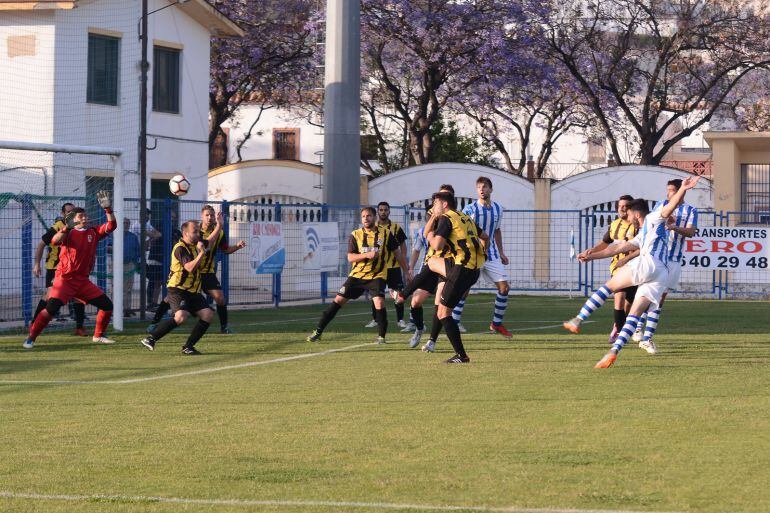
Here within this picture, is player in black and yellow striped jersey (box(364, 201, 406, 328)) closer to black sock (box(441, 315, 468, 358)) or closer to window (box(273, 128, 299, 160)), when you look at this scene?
black sock (box(441, 315, 468, 358))

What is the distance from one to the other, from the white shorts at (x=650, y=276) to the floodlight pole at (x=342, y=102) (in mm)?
16066

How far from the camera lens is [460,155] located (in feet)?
156

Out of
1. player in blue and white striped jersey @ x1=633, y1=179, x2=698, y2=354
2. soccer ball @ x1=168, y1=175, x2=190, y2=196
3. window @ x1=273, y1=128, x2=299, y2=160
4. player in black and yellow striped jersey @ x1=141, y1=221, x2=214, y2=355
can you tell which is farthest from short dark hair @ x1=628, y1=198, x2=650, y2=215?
window @ x1=273, y1=128, x2=299, y2=160

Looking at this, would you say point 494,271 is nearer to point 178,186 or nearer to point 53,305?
point 53,305

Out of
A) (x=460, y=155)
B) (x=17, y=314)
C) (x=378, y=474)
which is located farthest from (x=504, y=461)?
(x=460, y=155)

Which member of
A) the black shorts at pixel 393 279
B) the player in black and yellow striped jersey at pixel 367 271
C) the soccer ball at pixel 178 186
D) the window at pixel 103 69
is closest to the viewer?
the player in black and yellow striped jersey at pixel 367 271

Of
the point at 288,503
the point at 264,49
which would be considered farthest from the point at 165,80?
the point at 288,503

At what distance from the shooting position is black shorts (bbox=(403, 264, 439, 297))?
1509 cm

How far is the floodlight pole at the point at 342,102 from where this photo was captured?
28953mm

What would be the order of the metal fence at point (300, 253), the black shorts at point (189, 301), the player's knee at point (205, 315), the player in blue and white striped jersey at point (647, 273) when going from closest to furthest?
1. the player in blue and white striped jersey at point (647, 273)
2. the player's knee at point (205, 315)
3. the black shorts at point (189, 301)
4. the metal fence at point (300, 253)

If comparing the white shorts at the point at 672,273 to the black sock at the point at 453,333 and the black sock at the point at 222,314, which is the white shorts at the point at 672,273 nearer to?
the black sock at the point at 453,333

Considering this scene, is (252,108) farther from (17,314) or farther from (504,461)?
(504,461)

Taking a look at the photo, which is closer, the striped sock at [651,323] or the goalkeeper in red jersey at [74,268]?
the striped sock at [651,323]

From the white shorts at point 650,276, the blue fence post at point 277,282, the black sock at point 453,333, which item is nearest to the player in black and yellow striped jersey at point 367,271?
the black sock at point 453,333
